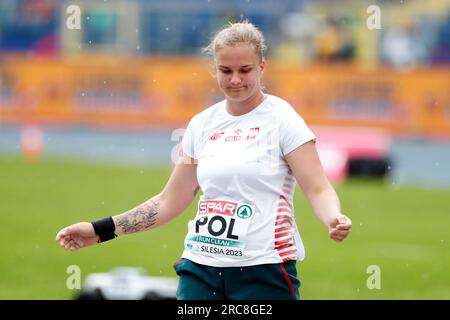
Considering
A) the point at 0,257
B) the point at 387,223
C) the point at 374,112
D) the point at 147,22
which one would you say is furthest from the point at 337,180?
the point at 147,22

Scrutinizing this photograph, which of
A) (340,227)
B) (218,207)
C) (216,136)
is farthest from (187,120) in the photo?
(340,227)

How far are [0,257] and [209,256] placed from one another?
6513mm

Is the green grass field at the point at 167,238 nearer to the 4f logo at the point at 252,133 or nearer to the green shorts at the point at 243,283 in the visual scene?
the green shorts at the point at 243,283

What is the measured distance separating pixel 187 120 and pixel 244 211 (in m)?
21.0

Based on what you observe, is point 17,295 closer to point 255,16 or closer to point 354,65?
point 354,65

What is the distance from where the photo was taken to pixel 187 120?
85.1 feet

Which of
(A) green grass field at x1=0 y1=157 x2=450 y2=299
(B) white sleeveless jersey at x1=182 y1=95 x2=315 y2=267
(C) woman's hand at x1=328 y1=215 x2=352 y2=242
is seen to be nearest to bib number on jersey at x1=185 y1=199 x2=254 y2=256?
(B) white sleeveless jersey at x1=182 y1=95 x2=315 y2=267

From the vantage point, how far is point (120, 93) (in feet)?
85.8

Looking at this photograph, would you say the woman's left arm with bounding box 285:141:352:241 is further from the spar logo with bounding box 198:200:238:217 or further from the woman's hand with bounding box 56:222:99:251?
the woman's hand with bounding box 56:222:99:251

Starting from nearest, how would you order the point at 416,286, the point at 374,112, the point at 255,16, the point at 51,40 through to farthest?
1. the point at 416,286
2. the point at 374,112
3. the point at 255,16
4. the point at 51,40

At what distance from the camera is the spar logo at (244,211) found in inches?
197

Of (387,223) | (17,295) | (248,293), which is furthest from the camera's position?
(387,223)

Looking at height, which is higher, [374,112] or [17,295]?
[374,112]

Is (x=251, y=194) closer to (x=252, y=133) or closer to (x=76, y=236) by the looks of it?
(x=252, y=133)
